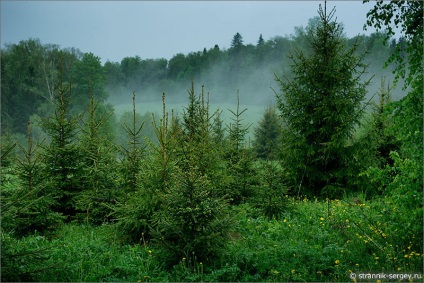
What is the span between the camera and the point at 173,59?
246 feet

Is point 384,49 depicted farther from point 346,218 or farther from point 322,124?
point 346,218

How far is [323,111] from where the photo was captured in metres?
12.3

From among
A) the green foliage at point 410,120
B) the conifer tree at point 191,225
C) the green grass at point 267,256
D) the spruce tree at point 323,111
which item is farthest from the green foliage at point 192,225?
the spruce tree at point 323,111

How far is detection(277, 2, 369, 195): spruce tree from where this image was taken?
12.5 m

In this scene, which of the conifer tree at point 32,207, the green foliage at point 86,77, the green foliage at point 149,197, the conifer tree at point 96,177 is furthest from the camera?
the green foliage at point 86,77

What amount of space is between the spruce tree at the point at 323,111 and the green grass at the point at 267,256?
4.34 m

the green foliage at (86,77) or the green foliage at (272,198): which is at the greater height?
the green foliage at (86,77)

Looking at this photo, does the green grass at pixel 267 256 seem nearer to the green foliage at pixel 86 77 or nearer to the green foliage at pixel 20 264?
the green foliage at pixel 20 264

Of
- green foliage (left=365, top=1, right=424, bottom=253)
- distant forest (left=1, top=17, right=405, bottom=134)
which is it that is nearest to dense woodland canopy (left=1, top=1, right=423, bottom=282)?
green foliage (left=365, top=1, right=424, bottom=253)

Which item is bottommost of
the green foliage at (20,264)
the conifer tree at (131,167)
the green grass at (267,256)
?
the green grass at (267,256)

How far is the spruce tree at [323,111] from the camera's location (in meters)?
12.5

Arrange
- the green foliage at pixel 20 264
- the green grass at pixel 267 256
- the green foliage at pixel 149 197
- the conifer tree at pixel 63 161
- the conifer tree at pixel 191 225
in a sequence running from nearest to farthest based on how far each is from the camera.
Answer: the green foliage at pixel 20 264 → the green grass at pixel 267 256 → the conifer tree at pixel 191 225 → the green foliage at pixel 149 197 → the conifer tree at pixel 63 161

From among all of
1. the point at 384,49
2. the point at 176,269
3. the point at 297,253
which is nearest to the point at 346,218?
the point at 297,253

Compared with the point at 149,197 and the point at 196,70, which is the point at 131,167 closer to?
the point at 149,197
